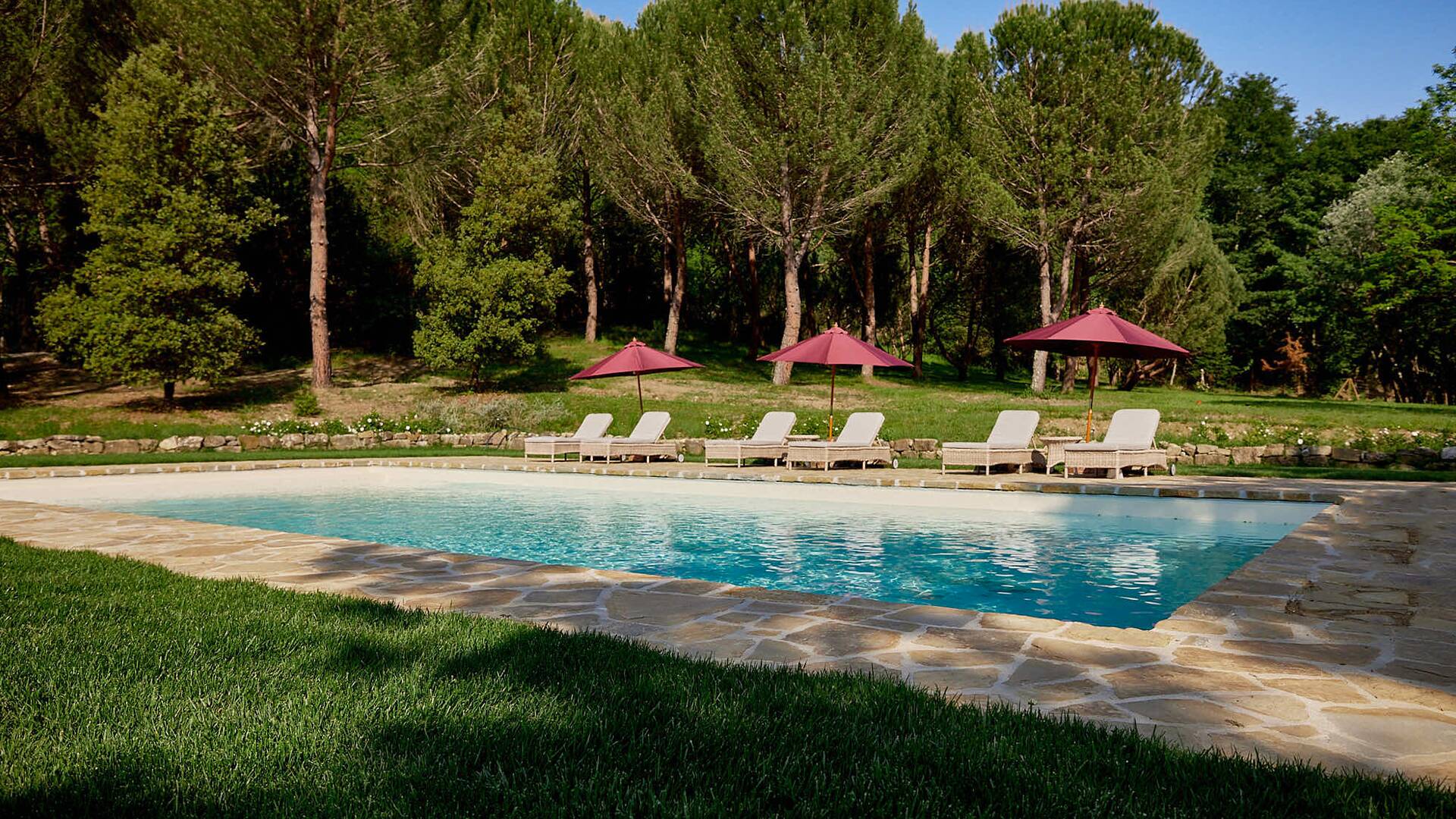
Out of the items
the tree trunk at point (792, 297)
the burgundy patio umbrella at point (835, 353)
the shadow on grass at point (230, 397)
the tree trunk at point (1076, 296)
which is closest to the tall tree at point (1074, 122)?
the tree trunk at point (1076, 296)

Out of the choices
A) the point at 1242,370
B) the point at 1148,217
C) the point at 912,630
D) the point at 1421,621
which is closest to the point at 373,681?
the point at 912,630

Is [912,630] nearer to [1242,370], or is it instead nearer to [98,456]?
[98,456]

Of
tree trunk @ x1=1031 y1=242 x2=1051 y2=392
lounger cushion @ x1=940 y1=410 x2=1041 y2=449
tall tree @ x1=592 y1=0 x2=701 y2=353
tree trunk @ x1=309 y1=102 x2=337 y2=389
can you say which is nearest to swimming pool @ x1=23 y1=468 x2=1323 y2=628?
lounger cushion @ x1=940 y1=410 x2=1041 y2=449

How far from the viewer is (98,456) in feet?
49.4

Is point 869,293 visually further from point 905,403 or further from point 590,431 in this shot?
point 590,431

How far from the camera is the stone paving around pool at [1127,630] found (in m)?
2.94

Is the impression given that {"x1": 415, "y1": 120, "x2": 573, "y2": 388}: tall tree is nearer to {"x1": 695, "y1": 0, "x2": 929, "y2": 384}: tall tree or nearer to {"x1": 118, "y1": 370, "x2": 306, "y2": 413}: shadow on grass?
{"x1": 118, "y1": 370, "x2": 306, "y2": 413}: shadow on grass

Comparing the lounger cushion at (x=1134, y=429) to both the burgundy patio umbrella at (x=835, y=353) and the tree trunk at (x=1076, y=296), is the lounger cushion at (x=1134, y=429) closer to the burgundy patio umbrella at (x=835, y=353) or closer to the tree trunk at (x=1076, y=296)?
the burgundy patio umbrella at (x=835, y=353)

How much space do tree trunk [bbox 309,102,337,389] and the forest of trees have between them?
0.22 ft

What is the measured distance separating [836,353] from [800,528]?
566cm

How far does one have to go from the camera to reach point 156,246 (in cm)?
1891

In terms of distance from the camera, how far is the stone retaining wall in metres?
13.4

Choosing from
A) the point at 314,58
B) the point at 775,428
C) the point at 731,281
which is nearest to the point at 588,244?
the point at 731,281

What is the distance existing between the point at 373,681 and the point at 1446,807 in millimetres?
3385
